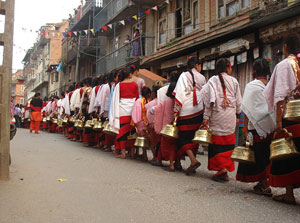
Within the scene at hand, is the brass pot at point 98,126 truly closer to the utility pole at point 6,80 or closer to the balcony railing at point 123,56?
the utility pole at point 6,80

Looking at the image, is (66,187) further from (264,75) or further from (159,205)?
(264,75)

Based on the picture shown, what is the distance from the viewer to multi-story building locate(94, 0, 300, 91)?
33.2 feet

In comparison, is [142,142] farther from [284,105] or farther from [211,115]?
[284,105]

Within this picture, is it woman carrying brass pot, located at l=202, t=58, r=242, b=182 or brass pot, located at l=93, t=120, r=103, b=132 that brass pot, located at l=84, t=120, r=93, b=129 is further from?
woman carrying brass pot, located at l=202, t=58, r=242, b=182

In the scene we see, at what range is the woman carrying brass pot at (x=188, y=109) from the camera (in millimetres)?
6082

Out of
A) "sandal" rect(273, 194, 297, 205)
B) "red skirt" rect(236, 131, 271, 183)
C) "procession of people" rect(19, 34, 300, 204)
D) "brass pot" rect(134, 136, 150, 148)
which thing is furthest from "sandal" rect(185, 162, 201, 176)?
"sandal" rect(273, 194, 297, 205)

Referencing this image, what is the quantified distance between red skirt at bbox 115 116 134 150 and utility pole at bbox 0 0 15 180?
339cm

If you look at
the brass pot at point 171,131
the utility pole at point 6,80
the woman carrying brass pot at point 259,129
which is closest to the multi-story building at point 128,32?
the brass pot at point 171,131

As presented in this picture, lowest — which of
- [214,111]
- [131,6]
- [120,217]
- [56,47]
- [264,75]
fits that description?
[120,217]

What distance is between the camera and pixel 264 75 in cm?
482

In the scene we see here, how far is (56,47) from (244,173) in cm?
4895

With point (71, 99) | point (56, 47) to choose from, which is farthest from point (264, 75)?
point (56, 47)

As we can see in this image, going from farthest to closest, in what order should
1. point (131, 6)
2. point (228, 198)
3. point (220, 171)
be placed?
point (131, 6) → point (220, 171) → point (228, 198)

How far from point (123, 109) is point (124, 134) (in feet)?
1.79
